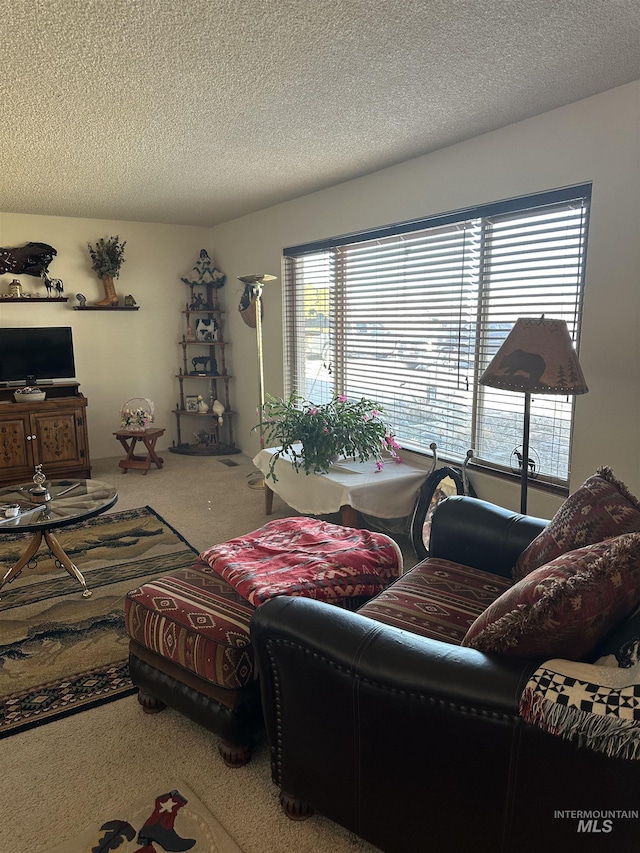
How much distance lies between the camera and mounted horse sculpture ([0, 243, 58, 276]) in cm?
526

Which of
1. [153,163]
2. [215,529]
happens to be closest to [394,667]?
[215,529]

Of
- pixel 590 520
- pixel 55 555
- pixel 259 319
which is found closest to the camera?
pixel 590 520

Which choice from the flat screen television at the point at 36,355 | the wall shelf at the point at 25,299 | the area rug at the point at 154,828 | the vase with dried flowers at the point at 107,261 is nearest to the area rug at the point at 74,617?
the area rug at the point at 154,828

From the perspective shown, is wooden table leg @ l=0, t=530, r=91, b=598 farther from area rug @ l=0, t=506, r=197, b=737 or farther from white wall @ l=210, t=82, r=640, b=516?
white wall @ l=210, t=82, r=640, b=516

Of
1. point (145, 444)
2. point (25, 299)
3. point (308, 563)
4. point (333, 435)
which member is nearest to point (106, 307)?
point (25, 299)

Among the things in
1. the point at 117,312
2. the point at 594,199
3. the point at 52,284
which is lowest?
the point at 117,312

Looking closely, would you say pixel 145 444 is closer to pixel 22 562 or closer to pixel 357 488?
pixel 22 562

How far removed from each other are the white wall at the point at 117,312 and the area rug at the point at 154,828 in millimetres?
4631

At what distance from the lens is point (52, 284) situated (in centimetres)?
545

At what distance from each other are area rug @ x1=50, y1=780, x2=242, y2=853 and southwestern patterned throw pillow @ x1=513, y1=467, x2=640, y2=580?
123 centimetres

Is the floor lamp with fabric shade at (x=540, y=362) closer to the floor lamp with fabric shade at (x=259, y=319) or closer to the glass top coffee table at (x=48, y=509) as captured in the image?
the glass top coffee table at (x=48, y=509)

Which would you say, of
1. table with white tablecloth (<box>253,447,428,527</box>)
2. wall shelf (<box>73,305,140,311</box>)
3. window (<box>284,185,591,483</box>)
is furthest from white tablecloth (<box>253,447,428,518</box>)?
wall shelf (<box>73,305,140,311</box>)

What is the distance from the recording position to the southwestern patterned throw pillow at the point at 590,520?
168 centimetres

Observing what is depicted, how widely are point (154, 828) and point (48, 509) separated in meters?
1.73
